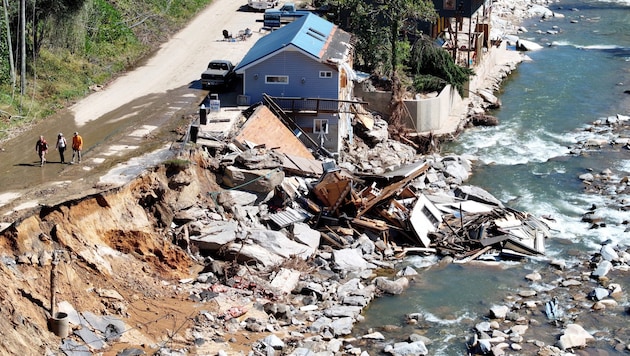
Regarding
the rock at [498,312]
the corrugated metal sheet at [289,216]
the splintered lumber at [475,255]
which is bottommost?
the rock at [498,312]

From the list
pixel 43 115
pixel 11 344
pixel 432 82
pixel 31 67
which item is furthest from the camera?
pixel 432 82

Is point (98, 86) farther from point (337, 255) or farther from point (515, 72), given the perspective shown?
point (515, 72)

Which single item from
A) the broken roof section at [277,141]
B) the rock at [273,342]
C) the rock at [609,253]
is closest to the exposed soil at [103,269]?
the rock at [273,342]

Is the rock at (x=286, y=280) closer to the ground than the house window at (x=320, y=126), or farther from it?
closer to the ground

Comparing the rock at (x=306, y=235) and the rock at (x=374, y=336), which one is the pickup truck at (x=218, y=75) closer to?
the rock at (x=306, y=235)

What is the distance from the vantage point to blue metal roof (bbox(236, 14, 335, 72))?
140 ft

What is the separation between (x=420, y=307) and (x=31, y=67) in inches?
965

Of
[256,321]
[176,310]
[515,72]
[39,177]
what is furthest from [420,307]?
[515,72]

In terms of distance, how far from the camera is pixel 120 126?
3988 centimetres

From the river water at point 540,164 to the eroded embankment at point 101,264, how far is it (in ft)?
23.2

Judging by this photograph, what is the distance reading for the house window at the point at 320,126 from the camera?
43.1m

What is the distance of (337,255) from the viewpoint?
3444 cm

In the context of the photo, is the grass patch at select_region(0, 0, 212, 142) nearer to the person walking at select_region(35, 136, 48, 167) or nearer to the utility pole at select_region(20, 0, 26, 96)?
the utility pole at select_region(20, 0, 26, 96)

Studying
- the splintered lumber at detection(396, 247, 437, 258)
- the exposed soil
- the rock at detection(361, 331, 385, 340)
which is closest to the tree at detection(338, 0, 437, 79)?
the splintered lumber at detection(396, 247, 437, 258)
